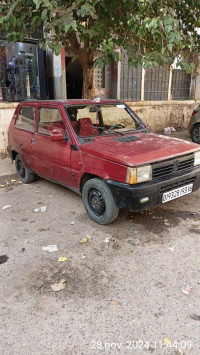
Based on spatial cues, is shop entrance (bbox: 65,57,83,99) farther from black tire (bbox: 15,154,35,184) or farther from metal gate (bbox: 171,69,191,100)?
black tire (bbox: 15,154,35,184)

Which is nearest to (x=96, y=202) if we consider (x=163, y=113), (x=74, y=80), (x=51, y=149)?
(x=51, y=149)

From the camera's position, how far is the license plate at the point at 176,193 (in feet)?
10.8

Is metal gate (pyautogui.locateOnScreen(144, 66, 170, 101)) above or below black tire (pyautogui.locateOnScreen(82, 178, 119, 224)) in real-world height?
above

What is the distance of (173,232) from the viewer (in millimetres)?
3420

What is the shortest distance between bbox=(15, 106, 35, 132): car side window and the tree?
1103 mm

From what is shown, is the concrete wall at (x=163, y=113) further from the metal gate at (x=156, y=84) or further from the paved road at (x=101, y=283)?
the paved road at (x=101, y=283)

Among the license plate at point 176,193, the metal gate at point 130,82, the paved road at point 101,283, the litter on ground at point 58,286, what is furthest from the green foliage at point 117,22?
the metal gate at point 130,82

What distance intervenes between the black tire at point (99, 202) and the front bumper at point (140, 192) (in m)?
0.10

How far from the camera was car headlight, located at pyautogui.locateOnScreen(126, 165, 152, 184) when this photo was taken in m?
2.99

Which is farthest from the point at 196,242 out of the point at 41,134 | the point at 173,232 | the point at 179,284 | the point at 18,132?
the point at 18,132

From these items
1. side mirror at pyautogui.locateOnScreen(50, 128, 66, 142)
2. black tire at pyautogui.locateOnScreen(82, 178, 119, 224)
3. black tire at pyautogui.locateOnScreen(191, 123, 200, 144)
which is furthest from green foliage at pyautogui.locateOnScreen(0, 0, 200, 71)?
black tire at pyautogui.locateOnScreen(191, 123, 200, 144)

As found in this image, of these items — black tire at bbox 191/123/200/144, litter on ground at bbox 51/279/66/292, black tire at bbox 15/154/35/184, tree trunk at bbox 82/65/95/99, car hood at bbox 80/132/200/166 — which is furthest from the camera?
black tire at bbox 191/123/200/144

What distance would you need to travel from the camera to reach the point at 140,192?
303cm

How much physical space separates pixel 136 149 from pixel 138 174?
46 cm
